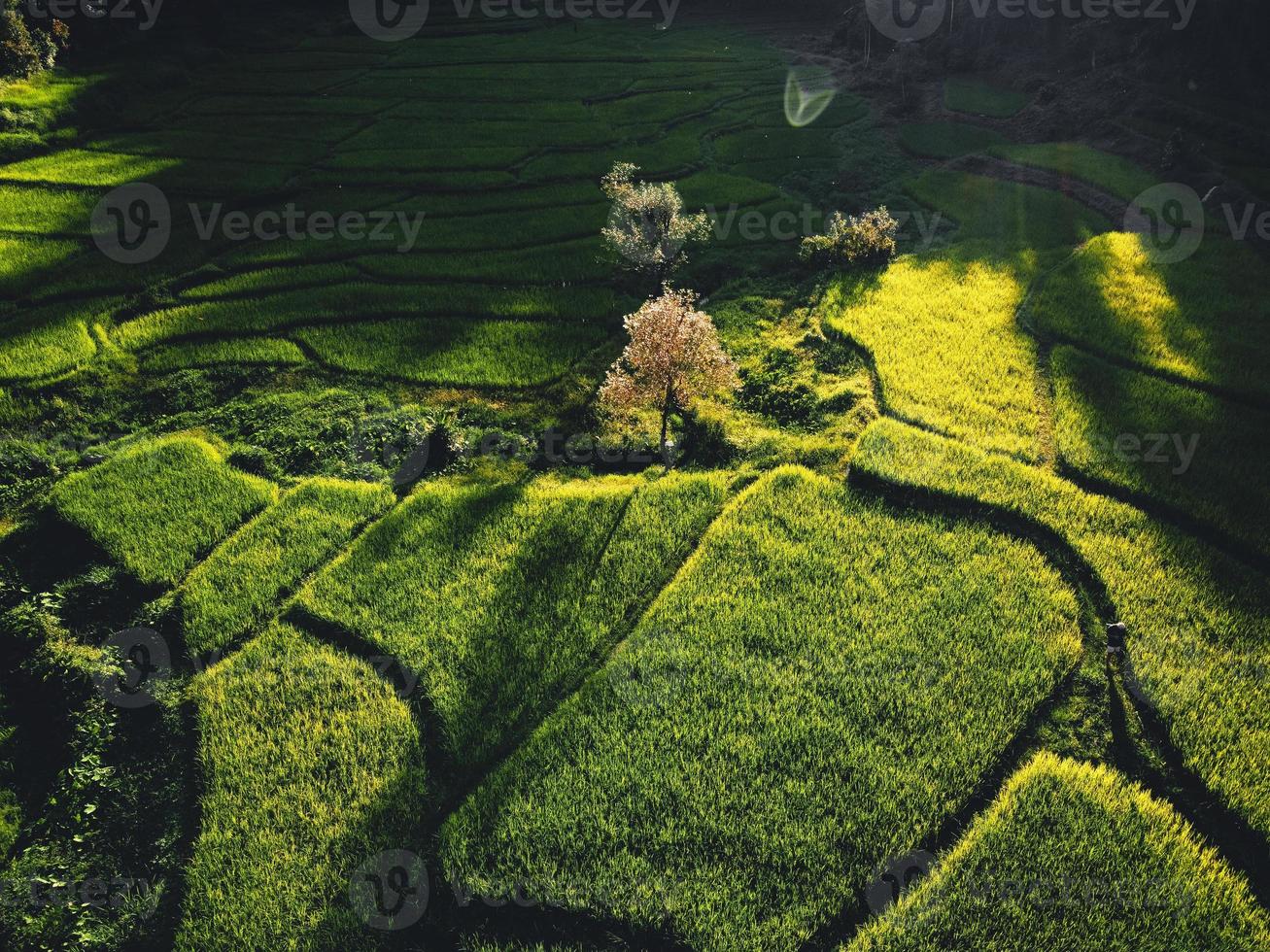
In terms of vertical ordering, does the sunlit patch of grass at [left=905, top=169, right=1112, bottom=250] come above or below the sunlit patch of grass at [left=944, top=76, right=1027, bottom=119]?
below

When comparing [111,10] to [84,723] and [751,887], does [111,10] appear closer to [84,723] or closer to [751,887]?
[84,723]

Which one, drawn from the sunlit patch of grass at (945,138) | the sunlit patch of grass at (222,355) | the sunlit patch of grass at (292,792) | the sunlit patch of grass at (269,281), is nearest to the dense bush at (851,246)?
the sunlit patch of grass at (945,138)

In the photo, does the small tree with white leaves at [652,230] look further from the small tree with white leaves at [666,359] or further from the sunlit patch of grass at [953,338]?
the small tree with white leaves at [666,359]

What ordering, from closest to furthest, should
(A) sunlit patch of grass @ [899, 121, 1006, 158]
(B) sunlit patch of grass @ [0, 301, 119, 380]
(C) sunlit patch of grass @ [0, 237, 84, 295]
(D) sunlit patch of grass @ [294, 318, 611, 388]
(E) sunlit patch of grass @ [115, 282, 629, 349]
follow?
(B) sunlit patch of grass @ [0, 301, 119, 380], (D) sunlit patch of grass @ [294, 318, 611, 388], (E) sunlit patch of grass @ [115, 282, 629, 349], (C) sunlit patch of grass @ [0, 237, 84, 295], (A) sunlit patch of grass @ [899, 121, 1006, 158]

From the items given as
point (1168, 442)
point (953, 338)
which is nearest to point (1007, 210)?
point (953, 338)

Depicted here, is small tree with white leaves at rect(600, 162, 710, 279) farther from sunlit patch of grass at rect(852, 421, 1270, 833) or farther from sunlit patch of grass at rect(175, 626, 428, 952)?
sunlit patch of grass at rect(175, 626, 428, 952)

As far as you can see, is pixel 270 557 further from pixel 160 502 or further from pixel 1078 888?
pixel 1078 888

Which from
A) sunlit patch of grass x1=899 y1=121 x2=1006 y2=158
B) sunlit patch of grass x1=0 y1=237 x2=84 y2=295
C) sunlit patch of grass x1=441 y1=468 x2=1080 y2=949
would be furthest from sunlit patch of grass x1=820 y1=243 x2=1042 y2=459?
sunlit patch of grass x1=0 y1=237 x2=84 y2=295
